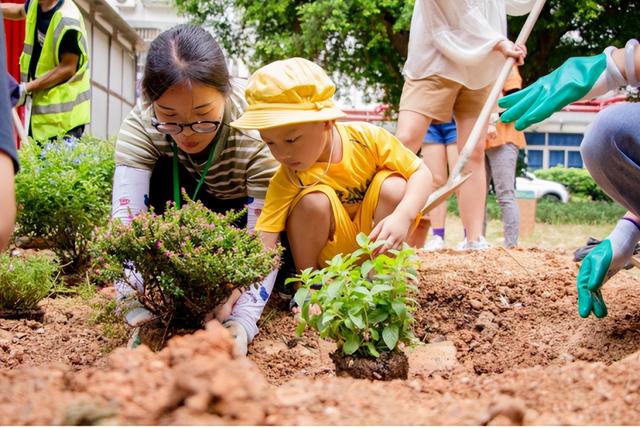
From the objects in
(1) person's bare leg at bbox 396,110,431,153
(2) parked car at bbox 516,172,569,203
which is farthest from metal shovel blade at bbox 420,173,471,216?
(2) parked car at bbox 516,172,569,203

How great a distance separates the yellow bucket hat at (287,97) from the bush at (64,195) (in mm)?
1224

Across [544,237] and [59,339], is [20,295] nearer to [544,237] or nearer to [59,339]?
[59,339]

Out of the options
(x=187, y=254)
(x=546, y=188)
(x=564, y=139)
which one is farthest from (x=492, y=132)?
(x=564, y=139)

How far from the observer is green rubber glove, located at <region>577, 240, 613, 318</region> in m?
2.14

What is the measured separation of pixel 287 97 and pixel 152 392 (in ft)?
4.70

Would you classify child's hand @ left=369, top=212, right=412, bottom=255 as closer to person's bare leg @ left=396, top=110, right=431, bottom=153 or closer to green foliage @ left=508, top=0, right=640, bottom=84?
person's bare leg @ left=396, top=110, right=431, bottom=153

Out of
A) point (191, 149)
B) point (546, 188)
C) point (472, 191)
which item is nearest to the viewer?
point (191, 149)

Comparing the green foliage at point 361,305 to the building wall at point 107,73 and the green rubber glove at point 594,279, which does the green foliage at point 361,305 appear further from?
the building wall at point 107,73

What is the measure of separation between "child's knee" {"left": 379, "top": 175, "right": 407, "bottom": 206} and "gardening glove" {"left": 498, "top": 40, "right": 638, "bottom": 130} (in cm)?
50

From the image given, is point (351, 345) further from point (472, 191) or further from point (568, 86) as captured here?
point (472, 191)

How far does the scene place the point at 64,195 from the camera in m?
3.12

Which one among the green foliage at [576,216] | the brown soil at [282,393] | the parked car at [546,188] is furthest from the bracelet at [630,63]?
the parked car at [546,188]

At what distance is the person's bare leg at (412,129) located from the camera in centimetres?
363

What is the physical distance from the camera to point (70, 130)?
4355 mm
